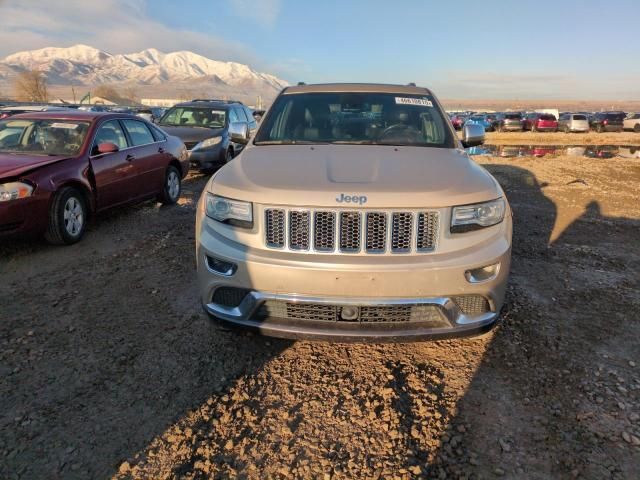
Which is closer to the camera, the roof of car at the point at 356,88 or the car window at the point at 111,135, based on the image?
the roof of car at the point at 356,88

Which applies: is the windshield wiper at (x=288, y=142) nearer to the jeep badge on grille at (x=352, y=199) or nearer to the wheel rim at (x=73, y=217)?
the jeep badge on grille at (x=352, y=199)

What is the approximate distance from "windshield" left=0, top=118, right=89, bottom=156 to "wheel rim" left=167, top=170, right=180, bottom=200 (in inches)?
69.8

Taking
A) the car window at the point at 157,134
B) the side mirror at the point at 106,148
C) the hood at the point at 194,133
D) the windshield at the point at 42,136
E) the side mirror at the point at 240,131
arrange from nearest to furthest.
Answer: the side mirror at the point at 240,131 → the windshield at the point at 42,136 → the side mirror at the point at 106,148 → the car window at the point at 157,134 → the hood at the point at 194,133

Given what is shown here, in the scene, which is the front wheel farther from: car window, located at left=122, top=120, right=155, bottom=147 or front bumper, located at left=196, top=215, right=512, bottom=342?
front bumper, located at left=196, top=215, right=512, bottom=342

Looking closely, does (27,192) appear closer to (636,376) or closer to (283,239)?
(283,239)

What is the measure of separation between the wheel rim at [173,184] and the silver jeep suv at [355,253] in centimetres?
511

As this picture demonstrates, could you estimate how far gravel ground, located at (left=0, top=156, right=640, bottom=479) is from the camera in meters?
2.31

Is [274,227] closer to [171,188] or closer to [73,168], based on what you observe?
[73,168]

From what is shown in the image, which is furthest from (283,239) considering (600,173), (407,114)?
(600,173)

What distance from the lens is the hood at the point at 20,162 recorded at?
4925mm

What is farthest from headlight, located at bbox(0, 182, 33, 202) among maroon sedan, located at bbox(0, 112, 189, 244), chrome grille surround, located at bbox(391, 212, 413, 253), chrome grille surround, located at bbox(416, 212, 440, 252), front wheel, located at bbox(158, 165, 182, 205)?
chrome grille surround, located at bbox(416, 212, 440, 252)

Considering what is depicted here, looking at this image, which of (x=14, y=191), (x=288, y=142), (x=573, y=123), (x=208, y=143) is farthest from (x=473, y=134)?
(x=573, y=123)

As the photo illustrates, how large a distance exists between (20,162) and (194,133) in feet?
19.0

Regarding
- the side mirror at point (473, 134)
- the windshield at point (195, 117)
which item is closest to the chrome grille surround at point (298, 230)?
the side mirror at point (473, 134)
